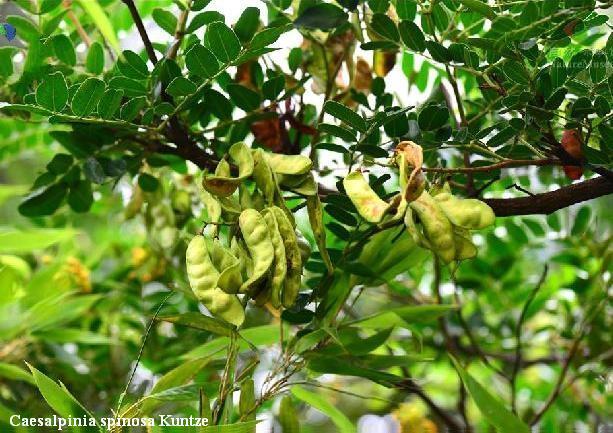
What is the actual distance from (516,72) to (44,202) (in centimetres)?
43

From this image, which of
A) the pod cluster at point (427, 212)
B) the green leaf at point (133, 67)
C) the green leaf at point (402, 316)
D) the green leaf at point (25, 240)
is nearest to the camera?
the pod cluster at point (427, 212)

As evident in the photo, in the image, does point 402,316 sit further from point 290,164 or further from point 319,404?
point 290,164

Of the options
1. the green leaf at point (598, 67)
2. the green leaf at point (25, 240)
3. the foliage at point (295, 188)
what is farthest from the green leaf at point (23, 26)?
the green leaf at point (598, 67)

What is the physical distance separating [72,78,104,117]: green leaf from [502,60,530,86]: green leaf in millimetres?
272

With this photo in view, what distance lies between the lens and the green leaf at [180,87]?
0.56 m

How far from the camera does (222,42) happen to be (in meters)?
0.55

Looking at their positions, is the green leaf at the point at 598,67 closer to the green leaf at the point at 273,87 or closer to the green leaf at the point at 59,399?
the green leaf at the point at 273,87

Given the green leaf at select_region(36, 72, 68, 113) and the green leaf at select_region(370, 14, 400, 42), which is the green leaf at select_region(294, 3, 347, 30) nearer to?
the green leaf at select_region(370, 14, 400, 42)

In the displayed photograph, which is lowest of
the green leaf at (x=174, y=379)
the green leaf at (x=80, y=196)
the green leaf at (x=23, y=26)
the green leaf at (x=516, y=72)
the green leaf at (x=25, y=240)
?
the green leaf at (x=174, y=379)

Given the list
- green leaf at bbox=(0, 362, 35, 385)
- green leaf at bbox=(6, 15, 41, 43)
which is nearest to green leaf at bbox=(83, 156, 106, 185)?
green leaf at bbox=(6, 15, 41, 43)

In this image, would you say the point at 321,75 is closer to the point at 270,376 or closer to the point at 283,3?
the point at 283,3

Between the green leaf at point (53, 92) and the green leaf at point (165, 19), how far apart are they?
0.12m

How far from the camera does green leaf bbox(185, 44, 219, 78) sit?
550 millimetres

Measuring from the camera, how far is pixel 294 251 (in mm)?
514
